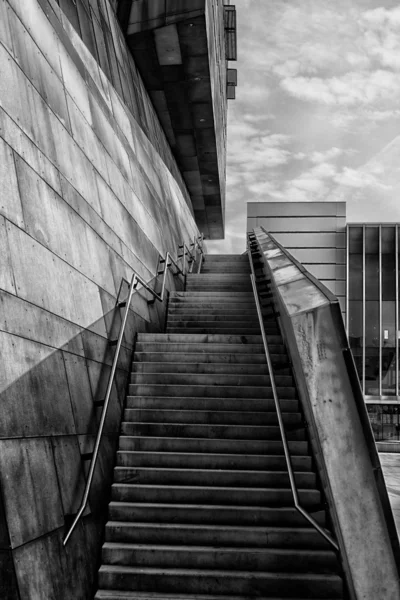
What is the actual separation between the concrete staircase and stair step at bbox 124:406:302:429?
0.04 feet

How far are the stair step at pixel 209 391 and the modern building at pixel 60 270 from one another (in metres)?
0.26

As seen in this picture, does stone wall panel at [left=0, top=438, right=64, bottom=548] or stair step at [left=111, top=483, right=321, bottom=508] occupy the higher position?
stone wall panel at [left=0, top=438, right=64, bottom=548]

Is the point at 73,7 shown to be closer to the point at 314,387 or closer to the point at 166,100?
the point at 314,387

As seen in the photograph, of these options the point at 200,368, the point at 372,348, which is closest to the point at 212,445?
the point at 200,368

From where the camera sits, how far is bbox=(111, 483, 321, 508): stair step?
16.7ft

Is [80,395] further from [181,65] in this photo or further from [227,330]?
[181,65]

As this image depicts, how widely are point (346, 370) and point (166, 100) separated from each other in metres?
12.9

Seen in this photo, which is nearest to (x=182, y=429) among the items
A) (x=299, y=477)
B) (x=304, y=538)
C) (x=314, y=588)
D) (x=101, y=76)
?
(x=299, y=477)

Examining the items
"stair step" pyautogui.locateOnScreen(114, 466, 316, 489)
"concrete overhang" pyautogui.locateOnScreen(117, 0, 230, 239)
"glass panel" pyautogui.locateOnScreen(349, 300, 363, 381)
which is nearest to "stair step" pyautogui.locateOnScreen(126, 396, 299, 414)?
"stair step" pyautogui.locateOnScreen(114, 466, 316, 489)

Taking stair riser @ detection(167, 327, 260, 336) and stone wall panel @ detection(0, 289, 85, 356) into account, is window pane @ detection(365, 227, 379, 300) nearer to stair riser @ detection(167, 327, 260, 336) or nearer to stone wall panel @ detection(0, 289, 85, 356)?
stair riser @ detection(167, 327, 260, 336)

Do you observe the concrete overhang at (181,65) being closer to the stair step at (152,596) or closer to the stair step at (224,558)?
the stair step at (224,558)

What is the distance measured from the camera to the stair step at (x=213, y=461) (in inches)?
216

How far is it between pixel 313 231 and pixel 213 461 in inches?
1090

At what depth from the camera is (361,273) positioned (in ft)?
98.6
